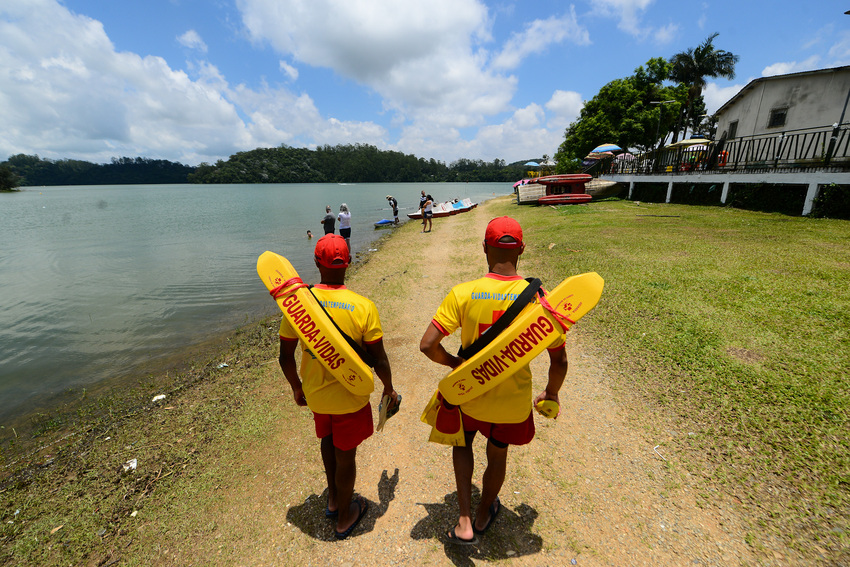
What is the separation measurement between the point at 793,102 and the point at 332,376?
26760 mm

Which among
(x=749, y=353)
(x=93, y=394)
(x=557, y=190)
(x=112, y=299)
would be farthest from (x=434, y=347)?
(x=557, y=190)

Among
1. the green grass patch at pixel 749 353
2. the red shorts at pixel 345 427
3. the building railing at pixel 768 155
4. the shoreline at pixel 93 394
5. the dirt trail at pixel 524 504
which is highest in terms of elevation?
the building railing at pixel 768 155

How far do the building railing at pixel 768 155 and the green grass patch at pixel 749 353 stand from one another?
3.48 m

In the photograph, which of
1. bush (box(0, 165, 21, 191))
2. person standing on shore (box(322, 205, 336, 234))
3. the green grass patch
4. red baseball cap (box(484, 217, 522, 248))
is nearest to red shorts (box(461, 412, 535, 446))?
red baseball cap (box(484, 217, 522, 248))

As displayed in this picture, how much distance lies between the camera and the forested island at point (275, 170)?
15088 centimetres

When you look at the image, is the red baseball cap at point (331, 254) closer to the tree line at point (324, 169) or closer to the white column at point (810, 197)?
the white column at point (810, 197)

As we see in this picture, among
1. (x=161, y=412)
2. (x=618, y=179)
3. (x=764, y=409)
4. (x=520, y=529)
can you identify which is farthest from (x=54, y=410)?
(x=618, y=179)

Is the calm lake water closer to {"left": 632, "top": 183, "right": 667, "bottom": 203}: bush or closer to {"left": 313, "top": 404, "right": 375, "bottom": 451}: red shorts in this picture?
{"left": 313, "top": 404, "right": 375, "bottom": 451}: red shorts

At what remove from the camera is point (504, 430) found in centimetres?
248

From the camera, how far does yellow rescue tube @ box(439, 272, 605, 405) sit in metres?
2.08

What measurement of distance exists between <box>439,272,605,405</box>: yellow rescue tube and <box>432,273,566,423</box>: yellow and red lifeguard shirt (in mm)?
120

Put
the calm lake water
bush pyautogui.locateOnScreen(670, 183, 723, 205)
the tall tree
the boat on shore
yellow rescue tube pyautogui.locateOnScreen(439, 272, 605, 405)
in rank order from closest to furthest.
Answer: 1. yellow rescue tube pyautogui.locateOnScreen(439, 272, 605, 405)
2. the calm lake water
3. bush pyautogui.locateOnScreen(670, 183, 723, 205)
4. the boat on shore
5. the tall tree

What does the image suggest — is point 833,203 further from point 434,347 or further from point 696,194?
point 434,347

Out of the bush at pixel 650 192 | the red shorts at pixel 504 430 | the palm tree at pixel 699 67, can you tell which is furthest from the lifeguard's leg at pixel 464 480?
the palm tree at pixel 699 67
